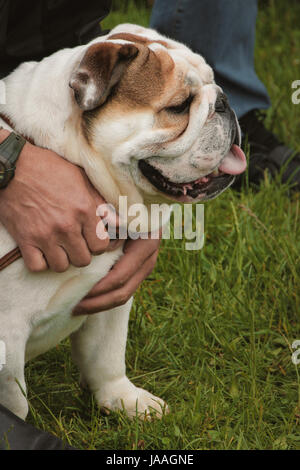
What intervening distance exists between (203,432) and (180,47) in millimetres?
934

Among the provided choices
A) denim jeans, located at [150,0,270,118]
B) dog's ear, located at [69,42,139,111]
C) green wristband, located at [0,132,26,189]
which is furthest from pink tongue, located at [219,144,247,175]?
denim jeans, located at [150,0,270,118]

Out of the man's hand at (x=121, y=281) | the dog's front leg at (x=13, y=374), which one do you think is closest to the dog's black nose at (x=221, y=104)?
the man's hand at (x=121, y=281)

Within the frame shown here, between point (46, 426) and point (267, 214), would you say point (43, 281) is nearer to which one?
point (46, 426)

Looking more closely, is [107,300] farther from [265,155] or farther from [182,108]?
[265,155]

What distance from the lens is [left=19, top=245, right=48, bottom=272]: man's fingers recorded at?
57.4 inches

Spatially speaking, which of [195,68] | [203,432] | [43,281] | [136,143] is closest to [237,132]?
[195,68]

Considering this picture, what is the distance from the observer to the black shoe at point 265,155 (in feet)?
9.07

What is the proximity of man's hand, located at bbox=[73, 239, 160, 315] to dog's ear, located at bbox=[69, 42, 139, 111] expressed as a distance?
407 millimetres

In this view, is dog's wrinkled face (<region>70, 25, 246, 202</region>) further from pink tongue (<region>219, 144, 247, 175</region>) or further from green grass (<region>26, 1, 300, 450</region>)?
green grass (<region>26, 1, 300, 450</region>)

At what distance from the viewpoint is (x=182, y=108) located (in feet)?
5.09

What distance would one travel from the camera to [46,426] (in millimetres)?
1719

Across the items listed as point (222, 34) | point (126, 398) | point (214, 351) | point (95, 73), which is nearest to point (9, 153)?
point (95, 73)

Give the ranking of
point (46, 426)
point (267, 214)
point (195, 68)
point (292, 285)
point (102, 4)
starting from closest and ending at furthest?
point (195, 68)
point (46, 426)
point (102, 4)
point (292, 285)
point (267, 214)

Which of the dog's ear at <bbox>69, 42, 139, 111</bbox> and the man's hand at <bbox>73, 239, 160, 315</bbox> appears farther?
the man's hand at <bbox>73, 239, 160, 315</bbox>
